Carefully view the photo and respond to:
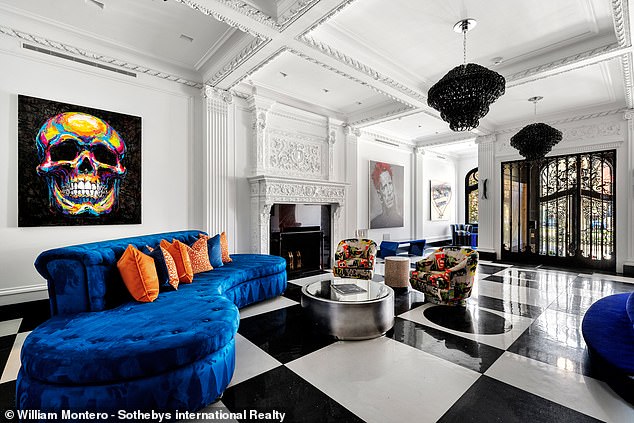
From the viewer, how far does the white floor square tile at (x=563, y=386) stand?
1808 millimetres

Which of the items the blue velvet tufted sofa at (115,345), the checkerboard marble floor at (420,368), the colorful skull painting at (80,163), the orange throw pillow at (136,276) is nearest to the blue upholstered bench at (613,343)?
the checkerboard marble floor at (420,368)

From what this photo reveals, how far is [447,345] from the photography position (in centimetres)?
267

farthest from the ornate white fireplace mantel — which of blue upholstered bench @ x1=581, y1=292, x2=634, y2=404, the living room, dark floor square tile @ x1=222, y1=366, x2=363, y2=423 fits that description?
blue upholstered bench @ x1=581, y1=292, x2=634, y2=404

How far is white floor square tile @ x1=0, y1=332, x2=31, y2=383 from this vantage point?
84.2 inches

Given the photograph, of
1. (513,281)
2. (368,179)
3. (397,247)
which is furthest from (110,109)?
(513,281)

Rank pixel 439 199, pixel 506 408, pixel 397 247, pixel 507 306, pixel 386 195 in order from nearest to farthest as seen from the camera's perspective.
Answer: pixel 506 408
pixel 507 306
pixel 397 247
pixel 386 195
pixel 439 199

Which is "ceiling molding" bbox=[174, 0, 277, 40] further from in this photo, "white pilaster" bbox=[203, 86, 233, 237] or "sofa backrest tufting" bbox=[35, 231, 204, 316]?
"sofa backrest tufting" bbox=[35, 231, 204, 316]

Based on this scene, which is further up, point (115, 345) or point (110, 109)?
point (110, 109)

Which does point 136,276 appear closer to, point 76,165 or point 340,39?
point 76,165

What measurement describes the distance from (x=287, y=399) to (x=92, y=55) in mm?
4684

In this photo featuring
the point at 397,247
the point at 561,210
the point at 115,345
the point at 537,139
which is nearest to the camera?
the point at 115,345

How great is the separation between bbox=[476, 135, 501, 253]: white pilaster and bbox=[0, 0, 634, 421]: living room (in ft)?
1.47

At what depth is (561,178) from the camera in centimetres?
674

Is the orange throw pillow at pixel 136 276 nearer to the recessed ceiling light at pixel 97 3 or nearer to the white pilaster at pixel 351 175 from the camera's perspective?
the recessed ceiling light at pixel 97 3
